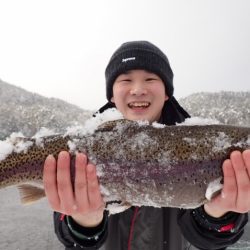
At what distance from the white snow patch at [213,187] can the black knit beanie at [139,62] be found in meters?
1.70

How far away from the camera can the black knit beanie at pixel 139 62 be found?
4289mm

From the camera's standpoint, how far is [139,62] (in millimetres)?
4297

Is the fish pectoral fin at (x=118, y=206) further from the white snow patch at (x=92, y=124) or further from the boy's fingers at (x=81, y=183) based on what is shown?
the white snow patch at (x=92, y=124)

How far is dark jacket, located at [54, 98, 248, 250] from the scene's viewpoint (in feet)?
11.3

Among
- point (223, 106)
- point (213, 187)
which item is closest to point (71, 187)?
point (213, 187)

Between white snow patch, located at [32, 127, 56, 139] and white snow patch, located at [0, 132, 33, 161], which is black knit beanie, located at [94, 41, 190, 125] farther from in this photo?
white snow patch, located at [0, 132, 33, 161]

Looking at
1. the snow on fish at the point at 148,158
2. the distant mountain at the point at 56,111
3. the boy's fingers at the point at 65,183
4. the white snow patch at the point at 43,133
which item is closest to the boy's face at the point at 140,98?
the snow on fish at the point at 148,158

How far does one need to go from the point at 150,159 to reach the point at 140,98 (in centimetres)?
107

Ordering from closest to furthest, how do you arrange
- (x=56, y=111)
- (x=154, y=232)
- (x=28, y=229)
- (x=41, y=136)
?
(x=41, y=136)
(x=154, y=232)
(x=28, y=229)
(x=56, y=111)

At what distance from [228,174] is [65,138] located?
125cm

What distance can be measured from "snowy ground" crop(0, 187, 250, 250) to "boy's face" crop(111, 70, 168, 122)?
3486mm

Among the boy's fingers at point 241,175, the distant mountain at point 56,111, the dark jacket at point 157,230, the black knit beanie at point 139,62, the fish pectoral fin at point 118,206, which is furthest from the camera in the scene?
the distant mountain at point 56,111

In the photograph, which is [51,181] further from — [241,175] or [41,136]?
[241,175]

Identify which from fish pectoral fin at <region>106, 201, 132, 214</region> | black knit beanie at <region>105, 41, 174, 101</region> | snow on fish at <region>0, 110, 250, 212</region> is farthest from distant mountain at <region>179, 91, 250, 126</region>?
fish pectoral fin at <region>106, 201, 132, 214</region>
